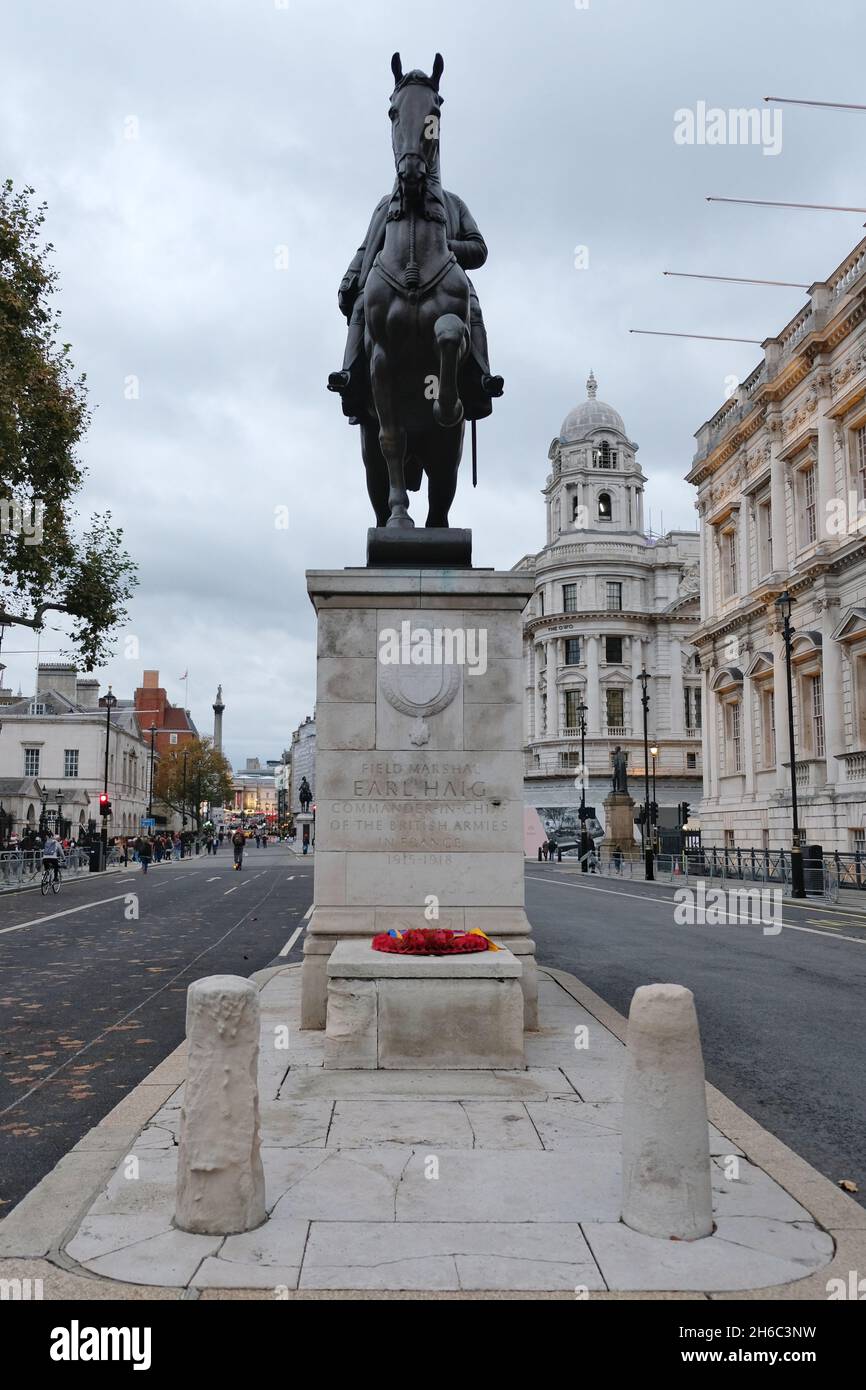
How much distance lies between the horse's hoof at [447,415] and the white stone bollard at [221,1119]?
17.9 ft

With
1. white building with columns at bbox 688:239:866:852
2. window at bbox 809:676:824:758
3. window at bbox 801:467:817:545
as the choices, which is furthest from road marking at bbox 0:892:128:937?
window at bbox 801:467:817:545

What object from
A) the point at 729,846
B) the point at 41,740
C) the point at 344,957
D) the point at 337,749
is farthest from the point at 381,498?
the point at 41,740

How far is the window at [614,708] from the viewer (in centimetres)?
8175

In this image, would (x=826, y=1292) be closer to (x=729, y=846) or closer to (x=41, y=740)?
(x=729, y=846)

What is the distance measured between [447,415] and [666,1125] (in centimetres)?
593

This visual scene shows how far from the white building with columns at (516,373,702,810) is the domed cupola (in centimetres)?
15

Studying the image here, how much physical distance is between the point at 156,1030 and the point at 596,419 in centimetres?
8321

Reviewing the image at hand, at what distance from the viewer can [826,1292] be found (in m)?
3.50

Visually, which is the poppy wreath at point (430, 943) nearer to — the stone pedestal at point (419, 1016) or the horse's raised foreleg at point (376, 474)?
the stone pedestal at point (419, 1016)

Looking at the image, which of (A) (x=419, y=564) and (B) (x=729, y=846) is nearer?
(A) (x=419, y=564)

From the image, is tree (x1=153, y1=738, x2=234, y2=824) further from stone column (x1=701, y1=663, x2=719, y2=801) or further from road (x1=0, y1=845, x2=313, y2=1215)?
road (x1=0, y1=845, x2=313, y2=1215)

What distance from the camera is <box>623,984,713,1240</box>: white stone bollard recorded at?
3.96 meters

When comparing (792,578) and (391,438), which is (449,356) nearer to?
(391,438)

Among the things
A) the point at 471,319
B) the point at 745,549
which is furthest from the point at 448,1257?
the point at 745,549
